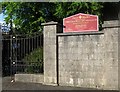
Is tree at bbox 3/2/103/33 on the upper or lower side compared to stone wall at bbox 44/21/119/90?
upper

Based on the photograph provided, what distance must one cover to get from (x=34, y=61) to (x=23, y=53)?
2.51ft

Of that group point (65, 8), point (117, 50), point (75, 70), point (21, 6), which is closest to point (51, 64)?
point (75, 70)

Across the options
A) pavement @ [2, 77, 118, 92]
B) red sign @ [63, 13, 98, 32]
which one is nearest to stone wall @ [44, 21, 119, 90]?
red sign @ [63, 13, 98, 32]

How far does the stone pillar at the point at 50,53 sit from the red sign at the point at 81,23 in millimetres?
521

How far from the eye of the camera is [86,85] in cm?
1166

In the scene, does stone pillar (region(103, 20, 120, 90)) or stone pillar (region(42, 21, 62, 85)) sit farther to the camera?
stone pillar (region(42, 21, 62, 85))

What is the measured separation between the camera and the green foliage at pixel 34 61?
43.0 feet

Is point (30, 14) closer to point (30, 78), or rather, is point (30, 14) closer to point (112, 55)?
point (30, 78)

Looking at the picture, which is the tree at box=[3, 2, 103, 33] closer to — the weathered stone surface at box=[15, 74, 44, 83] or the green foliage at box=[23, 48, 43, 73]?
the green foliage at box=[23, 48, 43, 73]

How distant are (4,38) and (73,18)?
4.17 meters

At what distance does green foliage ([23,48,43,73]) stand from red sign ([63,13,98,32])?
65.9 inches

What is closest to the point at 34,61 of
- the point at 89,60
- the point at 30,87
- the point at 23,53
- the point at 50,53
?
the point at 23,53

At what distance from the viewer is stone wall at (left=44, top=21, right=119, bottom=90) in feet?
36.4

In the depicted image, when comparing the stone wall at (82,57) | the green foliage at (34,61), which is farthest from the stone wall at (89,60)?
the green foliage at (34,61)
